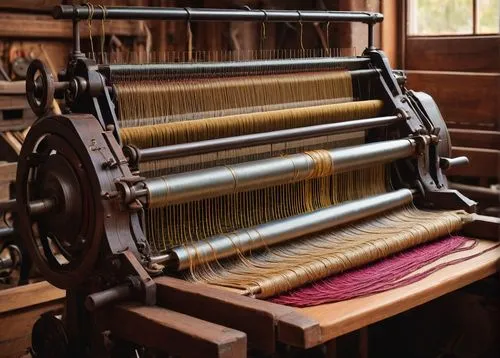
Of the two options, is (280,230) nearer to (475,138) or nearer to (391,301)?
(391,301)

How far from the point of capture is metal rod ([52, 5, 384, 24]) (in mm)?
2322

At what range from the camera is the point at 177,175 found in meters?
2.34

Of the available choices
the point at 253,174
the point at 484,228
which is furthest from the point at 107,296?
the point at 484,228

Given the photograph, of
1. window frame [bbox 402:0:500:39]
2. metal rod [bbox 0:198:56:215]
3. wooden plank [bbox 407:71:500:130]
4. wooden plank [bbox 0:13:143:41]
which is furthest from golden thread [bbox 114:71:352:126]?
wooden plank [bbox 0:13:143:41]

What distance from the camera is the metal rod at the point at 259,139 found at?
2.31 meters

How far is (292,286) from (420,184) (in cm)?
97

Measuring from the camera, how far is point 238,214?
2617 mm

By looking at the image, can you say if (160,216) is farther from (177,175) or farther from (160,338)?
(160,338)

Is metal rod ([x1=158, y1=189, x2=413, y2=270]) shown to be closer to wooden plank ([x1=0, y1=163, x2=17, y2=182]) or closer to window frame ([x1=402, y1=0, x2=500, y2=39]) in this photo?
window frame ([x1=402, y1=0, x2=500, y2=39])

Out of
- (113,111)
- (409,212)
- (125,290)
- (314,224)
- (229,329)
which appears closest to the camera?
(229,329)

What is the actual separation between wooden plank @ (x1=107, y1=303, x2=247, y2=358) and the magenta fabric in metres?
0.36

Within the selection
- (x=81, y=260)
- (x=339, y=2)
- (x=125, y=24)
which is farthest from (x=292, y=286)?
(x=125, y=24)

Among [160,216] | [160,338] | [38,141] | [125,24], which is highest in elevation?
[125,24]

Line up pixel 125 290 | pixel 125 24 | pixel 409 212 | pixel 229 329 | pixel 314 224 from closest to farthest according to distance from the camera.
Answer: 1. pixel 229 329
2. pixel 125 290
3. pixel 314 224
4. pixel 409 212
5. pixel 125 24
